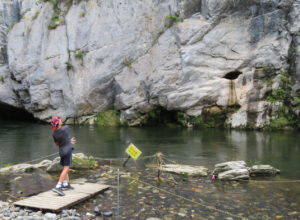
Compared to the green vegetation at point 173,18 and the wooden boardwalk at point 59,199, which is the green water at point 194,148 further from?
the green vegetation at point 173,18

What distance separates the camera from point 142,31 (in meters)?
31.6

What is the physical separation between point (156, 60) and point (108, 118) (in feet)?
24.1

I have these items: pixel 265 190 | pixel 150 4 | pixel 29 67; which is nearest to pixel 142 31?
pixel 150 4

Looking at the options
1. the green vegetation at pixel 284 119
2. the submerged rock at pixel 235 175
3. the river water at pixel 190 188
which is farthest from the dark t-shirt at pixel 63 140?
the green vegetation at pixel 284 119

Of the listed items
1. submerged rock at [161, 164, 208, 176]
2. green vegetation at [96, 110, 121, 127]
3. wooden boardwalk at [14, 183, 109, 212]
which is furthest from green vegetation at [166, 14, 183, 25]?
wooden boardwalk at [14, 183, 109, 212]

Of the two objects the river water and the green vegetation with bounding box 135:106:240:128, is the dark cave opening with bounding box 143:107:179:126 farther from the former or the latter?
the river water

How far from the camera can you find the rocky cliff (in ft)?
84.9

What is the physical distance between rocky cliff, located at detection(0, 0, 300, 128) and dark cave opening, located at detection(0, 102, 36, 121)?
4.06 meters

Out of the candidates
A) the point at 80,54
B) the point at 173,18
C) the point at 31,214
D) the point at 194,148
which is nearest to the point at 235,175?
the point at 31,214

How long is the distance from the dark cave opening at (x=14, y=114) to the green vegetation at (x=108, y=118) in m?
12.5

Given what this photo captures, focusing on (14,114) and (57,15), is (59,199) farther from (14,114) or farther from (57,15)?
(14,114)

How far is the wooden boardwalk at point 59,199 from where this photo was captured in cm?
698

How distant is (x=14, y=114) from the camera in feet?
136

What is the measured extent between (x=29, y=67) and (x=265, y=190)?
31.3 metres
